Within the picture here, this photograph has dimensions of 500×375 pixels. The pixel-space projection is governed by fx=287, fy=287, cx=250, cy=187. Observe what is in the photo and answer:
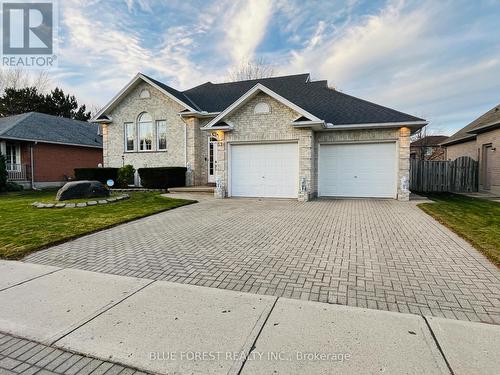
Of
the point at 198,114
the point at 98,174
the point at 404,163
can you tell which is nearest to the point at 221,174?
the point at 198,114

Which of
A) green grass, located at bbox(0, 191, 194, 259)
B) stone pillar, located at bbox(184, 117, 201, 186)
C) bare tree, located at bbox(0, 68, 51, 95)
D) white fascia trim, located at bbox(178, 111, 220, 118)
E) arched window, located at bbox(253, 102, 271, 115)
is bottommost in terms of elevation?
green grass, located at bbox(0, 191, 194, 259)

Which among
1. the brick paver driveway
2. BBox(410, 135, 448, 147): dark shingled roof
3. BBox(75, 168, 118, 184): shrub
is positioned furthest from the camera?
BBox(410, 135, 448, 147): dark shingled roof

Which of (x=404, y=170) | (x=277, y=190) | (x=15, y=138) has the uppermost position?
(x=15, y=138)

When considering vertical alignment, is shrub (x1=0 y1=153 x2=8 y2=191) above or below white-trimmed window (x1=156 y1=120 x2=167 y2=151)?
below

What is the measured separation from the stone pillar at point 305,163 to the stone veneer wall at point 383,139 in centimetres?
98

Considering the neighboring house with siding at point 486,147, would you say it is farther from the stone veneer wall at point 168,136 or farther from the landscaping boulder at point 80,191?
the landscaping boulder at point 80,191

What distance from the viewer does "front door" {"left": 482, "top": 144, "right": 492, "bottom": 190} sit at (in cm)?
A: 1592

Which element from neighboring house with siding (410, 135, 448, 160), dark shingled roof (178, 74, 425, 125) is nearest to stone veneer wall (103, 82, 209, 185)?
dark shingled roof (178, 74, 425, 125)

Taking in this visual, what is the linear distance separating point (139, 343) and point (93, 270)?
237 cm

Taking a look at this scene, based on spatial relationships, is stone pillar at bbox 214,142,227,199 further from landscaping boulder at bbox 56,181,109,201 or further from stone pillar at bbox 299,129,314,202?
landscaping boulder at bbox 56,181,109,201

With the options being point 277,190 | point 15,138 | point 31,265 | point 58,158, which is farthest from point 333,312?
point 58,158

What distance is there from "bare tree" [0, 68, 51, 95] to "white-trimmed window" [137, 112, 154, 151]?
2675 centimetres

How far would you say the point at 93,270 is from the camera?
4461 millimetres

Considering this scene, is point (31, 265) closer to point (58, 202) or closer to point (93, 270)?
point (93, 270)
